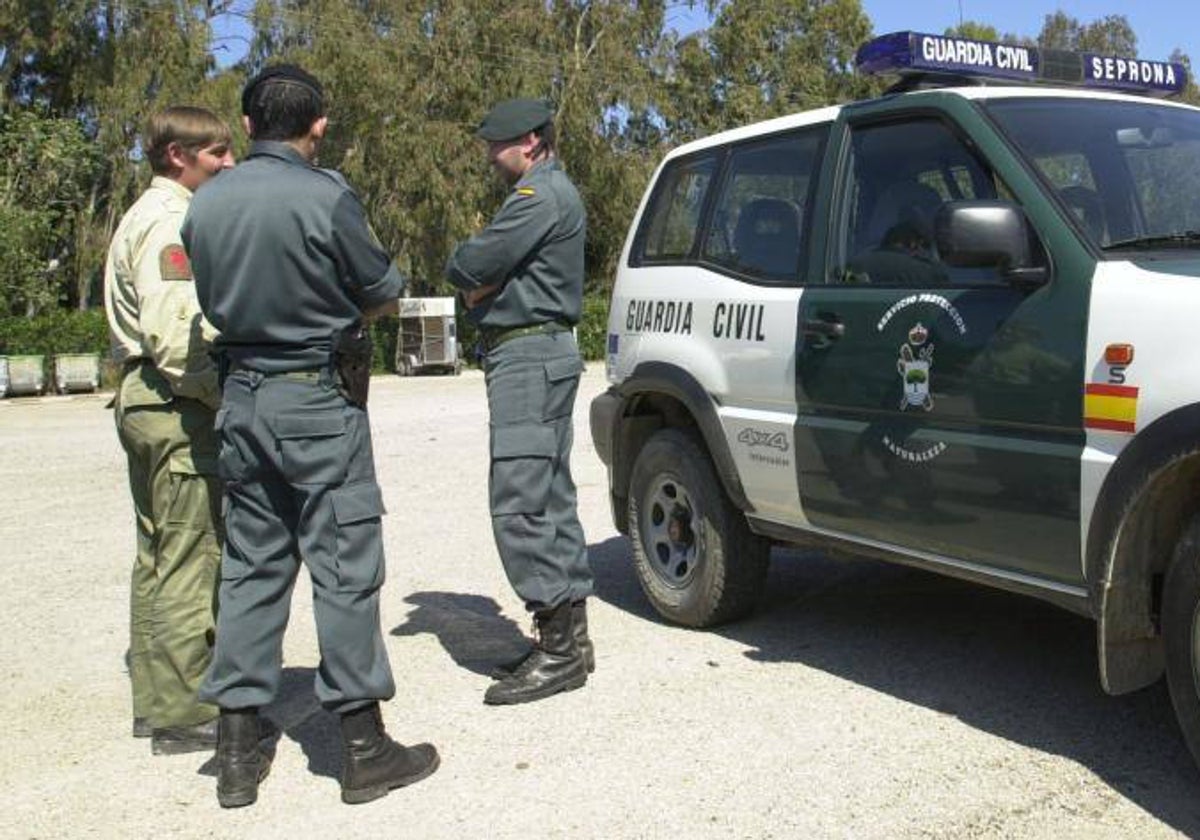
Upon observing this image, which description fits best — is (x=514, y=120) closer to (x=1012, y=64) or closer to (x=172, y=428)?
(x=172, y=428)

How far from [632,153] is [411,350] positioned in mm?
10173

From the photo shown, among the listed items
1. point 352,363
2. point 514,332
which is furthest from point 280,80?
point 514,332

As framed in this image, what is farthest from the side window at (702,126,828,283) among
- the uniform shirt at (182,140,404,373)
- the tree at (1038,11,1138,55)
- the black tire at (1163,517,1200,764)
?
the tree at (1038,11,1138,55)

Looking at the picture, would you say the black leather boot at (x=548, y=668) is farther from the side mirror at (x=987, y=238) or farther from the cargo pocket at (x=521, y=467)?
the side mirror at (x=987, y=238)

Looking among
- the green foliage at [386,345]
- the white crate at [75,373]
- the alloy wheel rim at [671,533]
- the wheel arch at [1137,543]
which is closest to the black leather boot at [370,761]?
the alloy wheel rim at [671,533]

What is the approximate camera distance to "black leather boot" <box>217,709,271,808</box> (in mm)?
3711

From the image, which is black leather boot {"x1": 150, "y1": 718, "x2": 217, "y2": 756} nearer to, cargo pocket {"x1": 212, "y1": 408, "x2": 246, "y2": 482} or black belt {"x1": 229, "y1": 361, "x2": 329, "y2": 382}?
cargo pocket {"x1": 212, "y1": 408, "x2": 246, "y2": 482}

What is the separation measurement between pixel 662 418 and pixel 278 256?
2.32 meters

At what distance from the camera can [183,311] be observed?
4055 mm

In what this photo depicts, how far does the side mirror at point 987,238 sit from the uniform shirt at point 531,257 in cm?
151

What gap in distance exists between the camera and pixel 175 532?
4.18 m

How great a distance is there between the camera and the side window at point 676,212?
5332 millimetres

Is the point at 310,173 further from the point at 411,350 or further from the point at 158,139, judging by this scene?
the point at 411,350

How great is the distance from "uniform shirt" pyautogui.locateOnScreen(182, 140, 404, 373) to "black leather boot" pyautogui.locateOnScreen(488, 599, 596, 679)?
1526 millimetres
